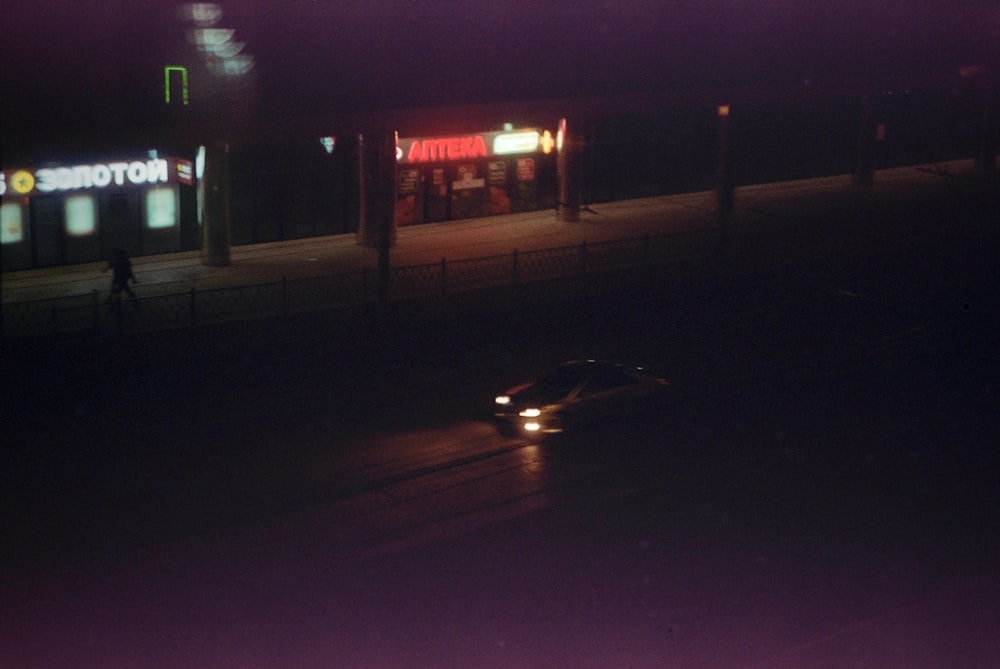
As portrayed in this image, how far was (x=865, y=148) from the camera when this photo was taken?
38.0m

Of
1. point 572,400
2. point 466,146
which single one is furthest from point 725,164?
point 572,400

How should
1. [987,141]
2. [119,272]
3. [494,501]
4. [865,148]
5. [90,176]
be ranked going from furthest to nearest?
1. [987,141]
2. [865,148]
3. [90,176]
4. [119,272]
5. [494,501]

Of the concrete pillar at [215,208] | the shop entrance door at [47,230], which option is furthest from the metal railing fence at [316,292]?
the concrete pillar at [215,208]

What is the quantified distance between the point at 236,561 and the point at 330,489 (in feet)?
7.25

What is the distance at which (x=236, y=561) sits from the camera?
13.5 m

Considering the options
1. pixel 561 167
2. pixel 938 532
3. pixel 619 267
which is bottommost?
pixel 938 532

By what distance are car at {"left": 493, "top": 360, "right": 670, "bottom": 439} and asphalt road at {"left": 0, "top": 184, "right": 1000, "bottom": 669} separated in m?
0.34

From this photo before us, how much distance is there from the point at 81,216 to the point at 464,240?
28.6 feet

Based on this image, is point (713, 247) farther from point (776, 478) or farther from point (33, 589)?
point (33, 589)

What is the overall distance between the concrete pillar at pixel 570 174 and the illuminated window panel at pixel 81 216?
39.2ft

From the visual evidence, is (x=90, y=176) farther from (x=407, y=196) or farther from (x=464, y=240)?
(x=464, y=240)

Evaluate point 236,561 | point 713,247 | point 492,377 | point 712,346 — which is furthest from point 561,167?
point 236,561

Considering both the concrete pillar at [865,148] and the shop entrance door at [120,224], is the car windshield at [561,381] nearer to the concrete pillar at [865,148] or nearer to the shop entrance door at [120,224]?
the shop entrance door at [120,224]

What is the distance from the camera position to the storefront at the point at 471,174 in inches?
1180
